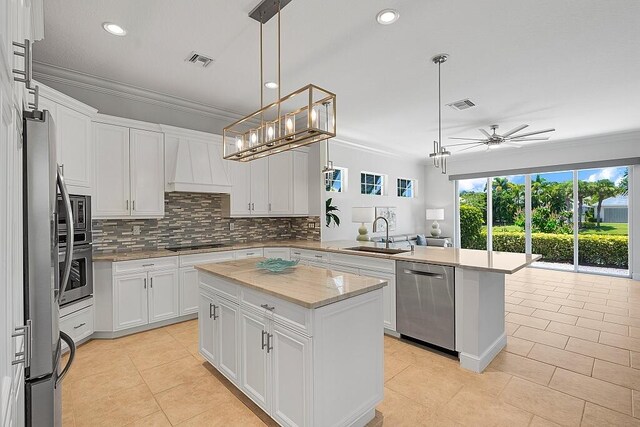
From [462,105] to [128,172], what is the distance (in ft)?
14.6

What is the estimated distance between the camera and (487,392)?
235 centimetres

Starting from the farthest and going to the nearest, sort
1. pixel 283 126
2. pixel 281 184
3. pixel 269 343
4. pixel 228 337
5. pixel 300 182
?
pixel 300 182 < pixel 281 184 < pixel 228 337 < pixel 283 126 < pixel 269 343

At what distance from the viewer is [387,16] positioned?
96.5 inches

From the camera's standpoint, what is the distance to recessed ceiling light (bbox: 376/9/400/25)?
2.40 m

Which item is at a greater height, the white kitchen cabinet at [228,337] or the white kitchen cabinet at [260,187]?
the white kitchen cabinet at [260,187]

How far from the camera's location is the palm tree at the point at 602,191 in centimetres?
638

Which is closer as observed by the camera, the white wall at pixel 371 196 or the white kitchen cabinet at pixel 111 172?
the white kitchen cabinet at pixel 111 172

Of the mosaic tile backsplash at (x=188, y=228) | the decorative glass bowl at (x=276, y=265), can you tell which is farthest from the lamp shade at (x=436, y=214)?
the decorative glass bowl at (x=276, y=265)

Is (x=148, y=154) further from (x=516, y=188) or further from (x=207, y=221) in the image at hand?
(x=516, y=188)

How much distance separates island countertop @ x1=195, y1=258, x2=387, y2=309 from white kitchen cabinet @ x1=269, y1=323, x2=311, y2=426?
0.21 m

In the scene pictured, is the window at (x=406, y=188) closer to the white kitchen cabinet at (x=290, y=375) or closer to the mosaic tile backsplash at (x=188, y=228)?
the mosaic tile backsplash at (x=188, y=228)

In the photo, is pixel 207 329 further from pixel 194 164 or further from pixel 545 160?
pixel 545 160

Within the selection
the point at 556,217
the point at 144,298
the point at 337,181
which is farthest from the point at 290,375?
the point at 556,217

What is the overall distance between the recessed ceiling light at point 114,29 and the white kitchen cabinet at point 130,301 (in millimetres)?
2352
